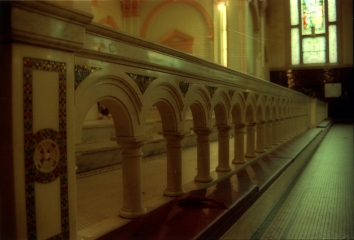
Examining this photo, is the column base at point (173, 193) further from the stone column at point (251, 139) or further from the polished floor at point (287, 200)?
the stone column at point (251, 139)

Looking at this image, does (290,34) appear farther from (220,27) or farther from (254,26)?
(220,27)

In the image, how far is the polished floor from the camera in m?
4.66

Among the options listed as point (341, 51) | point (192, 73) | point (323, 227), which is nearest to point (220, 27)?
point (192, 73)

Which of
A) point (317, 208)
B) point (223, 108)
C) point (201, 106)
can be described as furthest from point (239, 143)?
point (317, 208)

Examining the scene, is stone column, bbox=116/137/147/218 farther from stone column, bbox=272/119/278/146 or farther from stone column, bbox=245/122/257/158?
stone column, bbox=272/119/278/146

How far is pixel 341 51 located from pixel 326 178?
21.6m

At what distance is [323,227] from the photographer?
4840 millimetres

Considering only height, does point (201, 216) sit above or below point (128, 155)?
below

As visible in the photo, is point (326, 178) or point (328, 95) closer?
point (326, 178)

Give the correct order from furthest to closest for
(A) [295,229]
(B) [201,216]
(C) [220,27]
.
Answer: (C) [220,27] < (A) [295,229] < (B) [201,216]

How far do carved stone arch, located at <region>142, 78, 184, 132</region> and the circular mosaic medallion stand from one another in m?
1.61

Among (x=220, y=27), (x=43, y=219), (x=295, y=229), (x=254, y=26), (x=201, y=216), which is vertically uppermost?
(x=254, y=26)

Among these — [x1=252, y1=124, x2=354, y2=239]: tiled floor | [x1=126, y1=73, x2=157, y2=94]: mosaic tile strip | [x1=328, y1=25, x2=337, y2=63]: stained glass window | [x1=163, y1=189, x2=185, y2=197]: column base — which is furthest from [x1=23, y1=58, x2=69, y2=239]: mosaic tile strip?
[x1=328, y1=25, x2=337, y2=63]: stained glass window

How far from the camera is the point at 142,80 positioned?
4.20 metres
